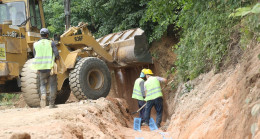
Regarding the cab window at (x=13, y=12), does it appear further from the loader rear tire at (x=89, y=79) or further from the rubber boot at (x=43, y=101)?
the rubber boot at (x=43, y=101)

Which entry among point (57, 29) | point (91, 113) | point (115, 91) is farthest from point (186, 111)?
point (57, 29)

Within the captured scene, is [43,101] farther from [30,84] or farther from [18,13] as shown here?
[18,13]

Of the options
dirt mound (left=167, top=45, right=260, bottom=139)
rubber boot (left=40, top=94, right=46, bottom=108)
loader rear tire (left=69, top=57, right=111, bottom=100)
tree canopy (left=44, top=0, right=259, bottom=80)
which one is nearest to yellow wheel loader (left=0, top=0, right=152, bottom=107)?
loader rear tire (left=69, top=57, right=111, bottom=100)

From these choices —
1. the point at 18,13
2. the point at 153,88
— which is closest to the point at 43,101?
the point at 18,13

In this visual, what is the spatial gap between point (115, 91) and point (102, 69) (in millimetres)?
4153

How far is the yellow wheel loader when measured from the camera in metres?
9.18

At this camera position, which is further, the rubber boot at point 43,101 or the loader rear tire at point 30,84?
the loader rear tire at point 30,84

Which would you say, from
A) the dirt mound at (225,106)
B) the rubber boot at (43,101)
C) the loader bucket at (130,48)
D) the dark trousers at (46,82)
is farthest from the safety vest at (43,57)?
the loader bucket at (130,48)

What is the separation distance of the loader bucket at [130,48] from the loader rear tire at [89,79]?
162 cm

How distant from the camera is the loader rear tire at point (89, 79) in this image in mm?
10141

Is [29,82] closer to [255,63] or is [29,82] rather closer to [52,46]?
[52,46]

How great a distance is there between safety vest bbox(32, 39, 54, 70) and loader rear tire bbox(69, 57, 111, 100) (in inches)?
59.2

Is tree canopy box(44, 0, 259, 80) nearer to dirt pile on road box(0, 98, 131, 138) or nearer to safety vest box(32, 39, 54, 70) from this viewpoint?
dirt pile on road box(0, 98, 131, 138)

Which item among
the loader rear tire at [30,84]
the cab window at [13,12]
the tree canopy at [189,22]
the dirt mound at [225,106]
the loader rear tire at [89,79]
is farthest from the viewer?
the cab window at [13,12]
